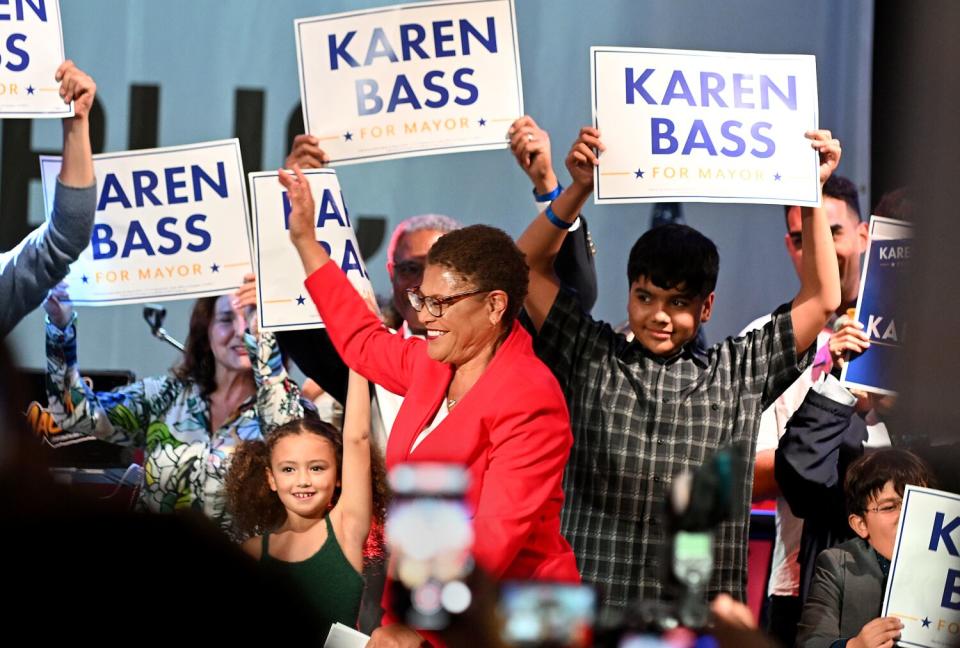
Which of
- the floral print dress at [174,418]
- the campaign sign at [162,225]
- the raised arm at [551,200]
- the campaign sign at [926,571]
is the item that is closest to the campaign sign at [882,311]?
the campaign sign at [926,571]

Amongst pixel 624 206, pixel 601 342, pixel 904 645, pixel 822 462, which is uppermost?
pixel 624 206

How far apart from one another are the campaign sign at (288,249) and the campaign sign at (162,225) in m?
0.14

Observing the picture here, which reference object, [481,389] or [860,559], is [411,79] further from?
[860,559]

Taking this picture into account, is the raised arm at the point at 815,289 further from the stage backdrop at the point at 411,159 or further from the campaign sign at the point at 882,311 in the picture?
the stage backdrop at the point at 411,159

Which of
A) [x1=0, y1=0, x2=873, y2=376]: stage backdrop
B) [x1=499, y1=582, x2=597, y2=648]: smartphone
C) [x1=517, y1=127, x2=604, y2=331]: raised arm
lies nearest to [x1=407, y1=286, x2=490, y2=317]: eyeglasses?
[x1=517, y1=127, x2=604, y2=331]: raised arm

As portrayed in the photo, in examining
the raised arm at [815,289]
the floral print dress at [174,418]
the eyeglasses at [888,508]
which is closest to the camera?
the raised arm at [815,289]

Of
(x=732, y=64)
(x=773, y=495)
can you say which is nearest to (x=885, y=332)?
(x=773, y=495)

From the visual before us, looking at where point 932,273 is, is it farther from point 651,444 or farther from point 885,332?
point 651,444

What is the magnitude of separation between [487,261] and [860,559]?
4.41 feet

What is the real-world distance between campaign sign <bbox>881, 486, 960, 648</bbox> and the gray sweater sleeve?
2268 millimetres

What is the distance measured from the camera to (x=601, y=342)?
344 centimetres

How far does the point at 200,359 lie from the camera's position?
430 centimetres

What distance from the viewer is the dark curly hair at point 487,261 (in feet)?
10.2

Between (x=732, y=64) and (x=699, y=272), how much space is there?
0.74m
